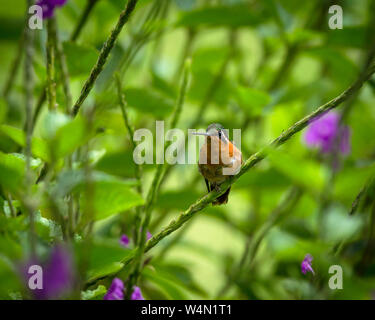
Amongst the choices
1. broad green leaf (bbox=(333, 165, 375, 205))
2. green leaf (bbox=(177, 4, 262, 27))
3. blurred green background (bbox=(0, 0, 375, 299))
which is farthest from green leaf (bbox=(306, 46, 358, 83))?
broad green leaf (bbox=(333, 165, 375, 205))

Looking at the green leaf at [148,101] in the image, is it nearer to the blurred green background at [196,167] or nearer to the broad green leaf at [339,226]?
the blurred green background at [196,167]

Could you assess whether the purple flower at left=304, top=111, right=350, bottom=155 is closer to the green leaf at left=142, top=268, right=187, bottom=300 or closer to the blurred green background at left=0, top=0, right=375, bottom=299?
the blurred green background at left=0, top=0, right=375, bottom=299

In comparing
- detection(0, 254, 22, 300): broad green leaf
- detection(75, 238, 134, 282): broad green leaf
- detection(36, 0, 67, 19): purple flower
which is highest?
detection(36, 0, 67, 19): purple flower

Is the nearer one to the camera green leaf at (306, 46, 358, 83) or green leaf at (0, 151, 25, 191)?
green leaf at (0, 151, 25, 191)

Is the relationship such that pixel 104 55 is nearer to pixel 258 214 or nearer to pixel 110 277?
pixel 110 277

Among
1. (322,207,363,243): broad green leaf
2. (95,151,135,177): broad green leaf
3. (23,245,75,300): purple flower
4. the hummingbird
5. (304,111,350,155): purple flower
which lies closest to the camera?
(23,245,75,300): purple flower

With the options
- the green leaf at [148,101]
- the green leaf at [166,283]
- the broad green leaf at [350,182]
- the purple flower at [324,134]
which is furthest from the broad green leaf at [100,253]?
the purple flower at [324,134]
